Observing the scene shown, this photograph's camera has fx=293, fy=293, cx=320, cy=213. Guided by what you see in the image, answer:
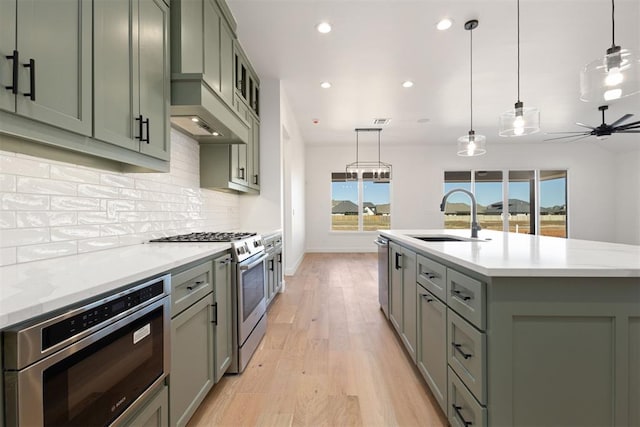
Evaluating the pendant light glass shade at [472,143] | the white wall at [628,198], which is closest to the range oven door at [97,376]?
the pendant light glass shade at [472,143]

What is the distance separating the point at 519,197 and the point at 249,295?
848 cm

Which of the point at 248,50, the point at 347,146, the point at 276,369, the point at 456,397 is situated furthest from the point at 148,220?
the point at 347,146

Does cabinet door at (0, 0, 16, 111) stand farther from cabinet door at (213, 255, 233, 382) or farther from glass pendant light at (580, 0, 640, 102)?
glass pendant light at (580, 0, 640, 102)

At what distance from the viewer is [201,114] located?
2.05m

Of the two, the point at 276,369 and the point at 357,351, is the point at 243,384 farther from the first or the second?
the point at 357,351

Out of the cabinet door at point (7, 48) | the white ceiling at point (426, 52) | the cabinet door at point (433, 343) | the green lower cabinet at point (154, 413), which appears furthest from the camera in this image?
the white ceiling at point (426, 52)

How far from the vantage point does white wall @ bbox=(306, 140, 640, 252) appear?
794 cm

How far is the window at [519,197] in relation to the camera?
8.03 m

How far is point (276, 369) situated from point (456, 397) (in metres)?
1.18

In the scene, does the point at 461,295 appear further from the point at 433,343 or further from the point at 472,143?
the point at 472,143

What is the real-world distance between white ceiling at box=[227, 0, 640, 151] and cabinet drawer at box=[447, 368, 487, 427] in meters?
2.76

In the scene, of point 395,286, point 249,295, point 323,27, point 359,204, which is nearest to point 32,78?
point 249,295

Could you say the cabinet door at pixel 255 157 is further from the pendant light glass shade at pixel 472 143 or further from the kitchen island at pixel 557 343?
the kitchen island at pixel 557 343

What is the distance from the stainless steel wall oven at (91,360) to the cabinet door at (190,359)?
11 centimetres
